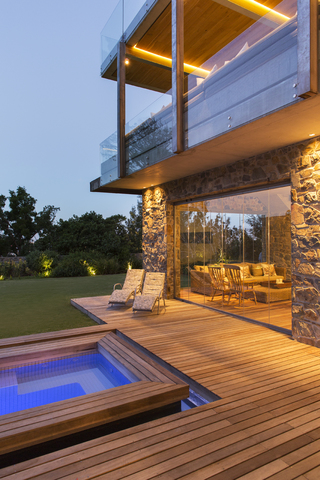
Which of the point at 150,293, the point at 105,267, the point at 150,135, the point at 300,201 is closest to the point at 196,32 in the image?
the point at 150,135

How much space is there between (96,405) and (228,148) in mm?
4643

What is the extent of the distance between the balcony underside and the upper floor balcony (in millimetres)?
16

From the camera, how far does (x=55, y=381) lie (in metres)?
4.64

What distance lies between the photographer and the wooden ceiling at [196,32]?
6992mm

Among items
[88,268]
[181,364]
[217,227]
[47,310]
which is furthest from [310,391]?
[88,268]

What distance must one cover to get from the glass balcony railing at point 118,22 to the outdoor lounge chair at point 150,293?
682 cm

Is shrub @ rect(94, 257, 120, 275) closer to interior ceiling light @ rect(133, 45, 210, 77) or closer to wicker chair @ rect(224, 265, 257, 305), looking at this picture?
interior ceiling light @ rect(133, 45, 210, 77)

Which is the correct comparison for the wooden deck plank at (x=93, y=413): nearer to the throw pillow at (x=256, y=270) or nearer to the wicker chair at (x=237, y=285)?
the throw pillow at (x=256, y=270)

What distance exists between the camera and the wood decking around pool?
2.35m

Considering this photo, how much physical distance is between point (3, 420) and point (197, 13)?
8.46m

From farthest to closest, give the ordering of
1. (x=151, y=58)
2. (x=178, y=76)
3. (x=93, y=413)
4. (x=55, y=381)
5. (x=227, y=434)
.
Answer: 1. (x=151, y=58)
2. (x=178, y=76)
3. (x=55, y=381)
4. (x=93, y=413)
5. (x=227, y=434)

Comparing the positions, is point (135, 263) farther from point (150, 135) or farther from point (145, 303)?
point (150, 135)

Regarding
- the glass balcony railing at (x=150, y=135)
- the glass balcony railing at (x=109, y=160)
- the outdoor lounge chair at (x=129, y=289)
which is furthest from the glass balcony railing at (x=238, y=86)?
the outdoor lounge chair at (x=129, y=289)

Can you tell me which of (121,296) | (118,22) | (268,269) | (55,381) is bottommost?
(55,381)
